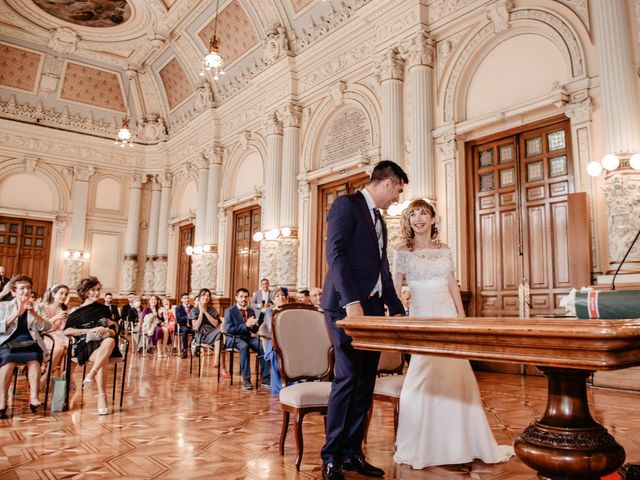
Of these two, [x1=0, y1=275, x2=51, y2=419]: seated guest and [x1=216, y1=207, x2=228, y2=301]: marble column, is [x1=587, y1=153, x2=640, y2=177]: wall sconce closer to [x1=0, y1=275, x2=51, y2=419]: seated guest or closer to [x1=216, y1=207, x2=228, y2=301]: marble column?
[x1=0, y1=275, x2=51, y2=419]: seated guest

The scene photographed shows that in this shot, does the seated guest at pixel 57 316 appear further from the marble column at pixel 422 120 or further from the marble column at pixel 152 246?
the marble column at pixel 152 246

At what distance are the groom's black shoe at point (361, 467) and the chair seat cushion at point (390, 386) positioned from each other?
54 cm

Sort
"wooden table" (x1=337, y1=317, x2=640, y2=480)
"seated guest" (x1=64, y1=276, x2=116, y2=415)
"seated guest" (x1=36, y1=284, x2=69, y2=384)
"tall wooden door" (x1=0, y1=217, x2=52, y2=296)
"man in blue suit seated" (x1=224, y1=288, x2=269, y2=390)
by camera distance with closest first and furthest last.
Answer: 1. "wooden table" (x1=337, y1=317, x2=640, y2=480)
2. "seated guest" (x1=64, y1=276, x2=116, y2=415)
3. "seated guest" (x1=36, y1=284, x2=69, y2=384)
4. "man in blue suit seated" (x1=224, y1=288, x2=269, y2=390)
5. "tall wooden door" (x1=0, y1=217, x2=52, y2=296)

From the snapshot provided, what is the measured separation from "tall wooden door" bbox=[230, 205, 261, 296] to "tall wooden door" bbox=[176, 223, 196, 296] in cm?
270

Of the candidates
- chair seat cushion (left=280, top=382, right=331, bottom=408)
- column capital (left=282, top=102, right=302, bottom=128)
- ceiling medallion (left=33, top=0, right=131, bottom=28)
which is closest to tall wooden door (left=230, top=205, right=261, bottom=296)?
→ column capital (left=282, top=102, right=302, bottom=128)

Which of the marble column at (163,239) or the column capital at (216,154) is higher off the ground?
the column capital at (216,154)

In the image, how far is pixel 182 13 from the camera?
13.6m

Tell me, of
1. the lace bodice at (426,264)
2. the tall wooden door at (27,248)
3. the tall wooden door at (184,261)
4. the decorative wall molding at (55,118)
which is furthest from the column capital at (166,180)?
the lace bodice at (426,264)

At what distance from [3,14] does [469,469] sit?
54.6ft

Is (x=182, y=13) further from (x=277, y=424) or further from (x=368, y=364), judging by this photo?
(x=368, y=364)

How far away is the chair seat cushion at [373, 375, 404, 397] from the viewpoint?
326 centimetres

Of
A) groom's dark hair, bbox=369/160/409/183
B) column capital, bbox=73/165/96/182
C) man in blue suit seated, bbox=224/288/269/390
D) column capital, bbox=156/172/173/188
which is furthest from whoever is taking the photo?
column capital, bbox=156/172/173/188

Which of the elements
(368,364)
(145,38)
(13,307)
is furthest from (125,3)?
(368,364)

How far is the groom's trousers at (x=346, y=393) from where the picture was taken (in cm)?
264
